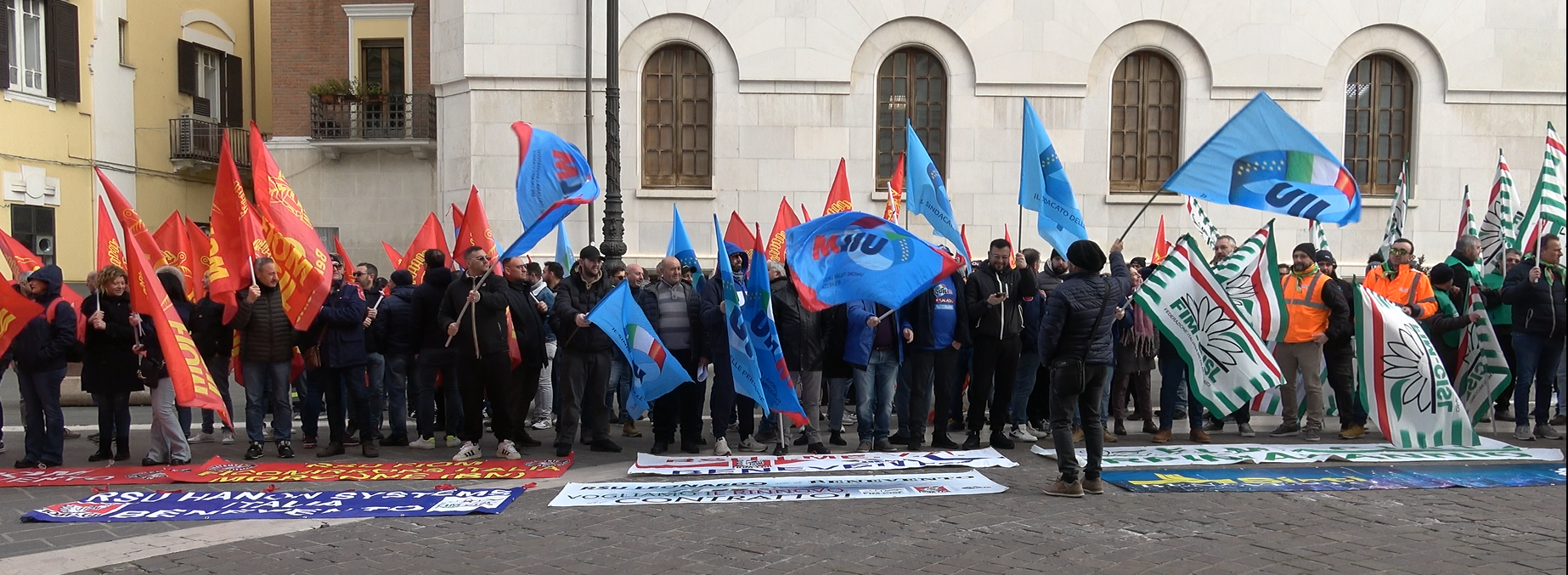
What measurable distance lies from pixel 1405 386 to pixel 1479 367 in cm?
148

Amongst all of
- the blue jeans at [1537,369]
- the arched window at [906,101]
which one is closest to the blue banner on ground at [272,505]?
the blue jeans at [1537,369]

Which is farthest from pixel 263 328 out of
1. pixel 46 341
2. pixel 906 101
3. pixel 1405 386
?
pixel 906 101

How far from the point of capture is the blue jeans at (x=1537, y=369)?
10.2 metres

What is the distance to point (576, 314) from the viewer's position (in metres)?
9.65

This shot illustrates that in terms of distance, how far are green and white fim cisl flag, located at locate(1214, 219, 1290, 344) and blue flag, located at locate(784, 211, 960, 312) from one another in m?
2.51

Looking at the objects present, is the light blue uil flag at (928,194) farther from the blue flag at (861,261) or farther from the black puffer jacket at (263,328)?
the black puffer jacket at (263,328)

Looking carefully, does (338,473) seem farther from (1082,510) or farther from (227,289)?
(1082,510)

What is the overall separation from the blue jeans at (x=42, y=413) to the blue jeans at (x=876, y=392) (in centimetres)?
628

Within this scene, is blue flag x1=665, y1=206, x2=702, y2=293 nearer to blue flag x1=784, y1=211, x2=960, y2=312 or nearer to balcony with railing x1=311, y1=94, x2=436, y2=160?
Result: blue flag x1=784, y1=211, x2=960, y2=312

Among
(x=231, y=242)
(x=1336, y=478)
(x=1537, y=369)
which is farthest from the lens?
(x=1537, y=369)

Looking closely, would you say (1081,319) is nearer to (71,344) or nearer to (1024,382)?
(1024,382)

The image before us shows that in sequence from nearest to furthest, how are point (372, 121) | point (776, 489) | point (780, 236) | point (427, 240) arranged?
point (776, 489), point (780, 236), point (427, 240), point (372, 121)

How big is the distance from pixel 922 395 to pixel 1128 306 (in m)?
2.03

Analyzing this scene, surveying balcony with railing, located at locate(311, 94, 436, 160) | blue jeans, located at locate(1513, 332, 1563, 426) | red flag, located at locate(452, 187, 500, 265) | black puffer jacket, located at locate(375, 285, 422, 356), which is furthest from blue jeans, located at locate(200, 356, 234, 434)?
balcony with railing, located at locate(311, 94, 436, 160)
